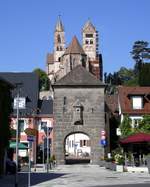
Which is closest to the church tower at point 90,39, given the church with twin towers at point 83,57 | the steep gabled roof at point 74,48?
the church with twin towers at point 83,57

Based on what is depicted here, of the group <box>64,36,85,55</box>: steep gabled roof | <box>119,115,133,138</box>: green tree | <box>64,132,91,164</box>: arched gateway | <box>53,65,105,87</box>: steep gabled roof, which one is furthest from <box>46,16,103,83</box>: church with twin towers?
<box>119,115,133,138</box>: green tree

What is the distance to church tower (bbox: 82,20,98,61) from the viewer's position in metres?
191

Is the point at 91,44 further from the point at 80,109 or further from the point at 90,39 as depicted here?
the point at 80,109

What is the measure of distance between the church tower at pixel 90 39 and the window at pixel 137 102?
115151 millimetres

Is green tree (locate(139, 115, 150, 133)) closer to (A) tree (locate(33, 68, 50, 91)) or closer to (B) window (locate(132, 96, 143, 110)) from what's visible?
(B) window (locate(132, 96, 143, 110))

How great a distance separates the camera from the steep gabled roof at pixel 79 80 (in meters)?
74.2

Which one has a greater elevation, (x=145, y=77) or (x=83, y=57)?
(x=83, y=57)

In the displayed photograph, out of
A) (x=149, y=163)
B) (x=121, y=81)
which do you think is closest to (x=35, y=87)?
(x=149, y=163)

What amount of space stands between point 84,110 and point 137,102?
745 cm

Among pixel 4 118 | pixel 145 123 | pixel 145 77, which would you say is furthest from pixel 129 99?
pixel 4 118

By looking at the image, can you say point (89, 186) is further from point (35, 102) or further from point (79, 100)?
point (35, 102)

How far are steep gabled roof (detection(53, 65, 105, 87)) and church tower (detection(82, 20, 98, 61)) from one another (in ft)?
371

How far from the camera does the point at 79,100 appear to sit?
74.1 meters

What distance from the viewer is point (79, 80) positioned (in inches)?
2958
